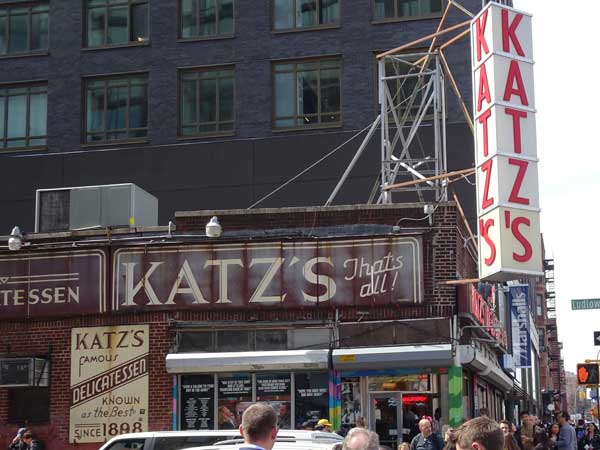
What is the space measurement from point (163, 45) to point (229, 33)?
242 cm

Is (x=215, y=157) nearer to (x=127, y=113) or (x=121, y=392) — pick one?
(x=127, y=113)

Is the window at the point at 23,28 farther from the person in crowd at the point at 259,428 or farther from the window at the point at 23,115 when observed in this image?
the person in crowd at the point at 259,428

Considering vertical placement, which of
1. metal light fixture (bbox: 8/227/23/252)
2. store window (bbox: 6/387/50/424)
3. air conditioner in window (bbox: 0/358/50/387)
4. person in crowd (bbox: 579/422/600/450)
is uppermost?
metal light fixture (bbox: 8/227/23/252)

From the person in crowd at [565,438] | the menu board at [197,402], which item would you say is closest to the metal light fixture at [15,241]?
the menu board at [197,402]

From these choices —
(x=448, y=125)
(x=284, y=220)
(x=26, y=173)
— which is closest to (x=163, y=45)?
(x=26, y=173)

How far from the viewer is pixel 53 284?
2359 cm

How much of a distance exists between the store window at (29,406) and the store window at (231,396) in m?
3.84

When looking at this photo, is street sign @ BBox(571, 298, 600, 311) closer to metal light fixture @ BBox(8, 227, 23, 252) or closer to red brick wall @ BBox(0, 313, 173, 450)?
red brick wall @ BBox(0, 313, 173, 450)

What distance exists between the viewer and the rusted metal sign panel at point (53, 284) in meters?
23.4

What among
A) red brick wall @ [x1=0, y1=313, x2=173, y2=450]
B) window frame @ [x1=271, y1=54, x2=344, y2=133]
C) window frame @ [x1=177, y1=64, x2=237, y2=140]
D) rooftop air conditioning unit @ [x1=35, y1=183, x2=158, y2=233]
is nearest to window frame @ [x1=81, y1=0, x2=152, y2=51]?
window frame @ [x1=177, y1=64, x2=237, y2=140]

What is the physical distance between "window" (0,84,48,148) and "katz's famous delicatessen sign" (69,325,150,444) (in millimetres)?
17465

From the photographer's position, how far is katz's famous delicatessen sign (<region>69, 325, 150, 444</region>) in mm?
22797

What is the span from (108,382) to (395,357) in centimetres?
618

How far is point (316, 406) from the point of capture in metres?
22.5
